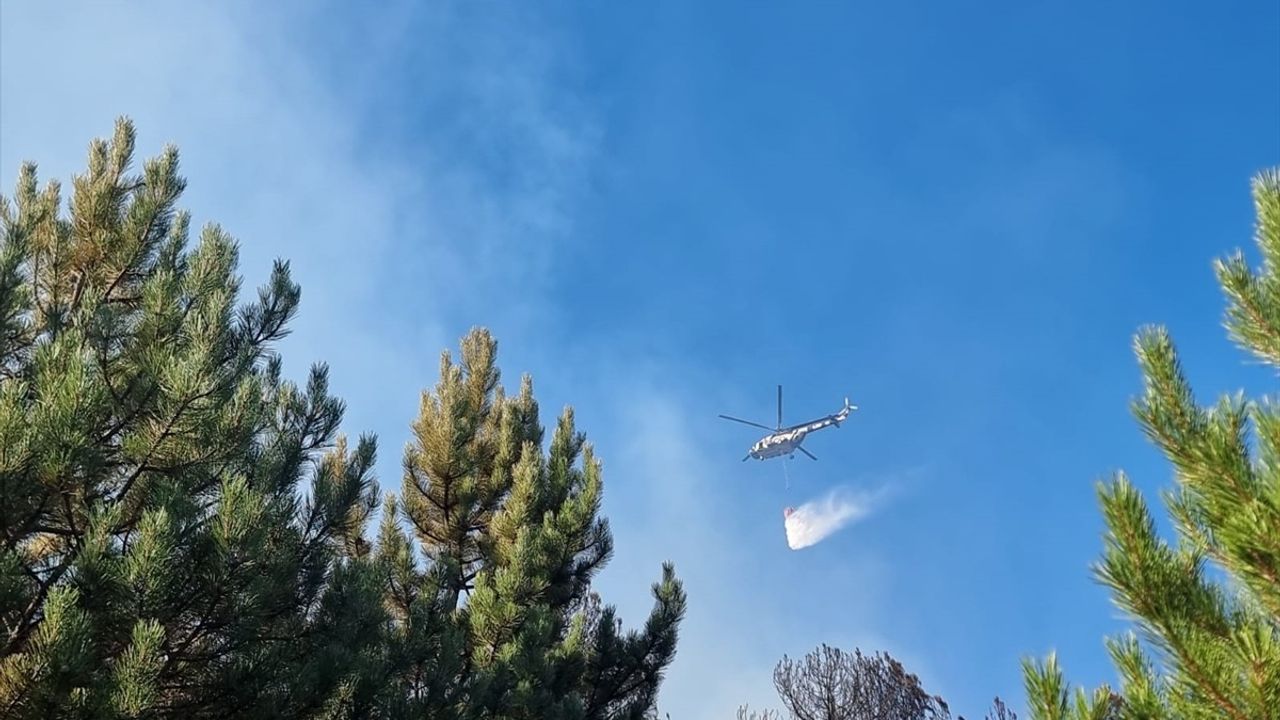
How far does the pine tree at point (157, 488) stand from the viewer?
4.67 m

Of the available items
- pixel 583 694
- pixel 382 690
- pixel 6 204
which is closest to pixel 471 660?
pixel 583 694

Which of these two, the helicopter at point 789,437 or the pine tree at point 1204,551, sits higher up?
the helicopter at point 789,437

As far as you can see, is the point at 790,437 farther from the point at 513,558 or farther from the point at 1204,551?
the point at 1204,551

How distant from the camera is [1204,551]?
3.42 metres

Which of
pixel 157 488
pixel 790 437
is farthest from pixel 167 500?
pixel 790 437

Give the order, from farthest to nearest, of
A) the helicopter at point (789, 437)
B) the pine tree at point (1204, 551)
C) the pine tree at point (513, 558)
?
the helicopter at point (789, 437) → the pine tree at point (513, 558) → the pine tree at point (1204, 551)

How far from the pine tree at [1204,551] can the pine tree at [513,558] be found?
5.99 metres

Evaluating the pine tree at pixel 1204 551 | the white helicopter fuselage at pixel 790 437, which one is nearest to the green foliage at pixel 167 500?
the pine tree at pixel 1204 551

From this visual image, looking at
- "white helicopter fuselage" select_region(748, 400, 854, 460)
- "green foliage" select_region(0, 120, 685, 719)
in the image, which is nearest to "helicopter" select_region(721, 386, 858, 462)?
"white helicopter fuselage" select_region(748, 400, 854, 460)

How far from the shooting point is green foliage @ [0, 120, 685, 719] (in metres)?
4.69

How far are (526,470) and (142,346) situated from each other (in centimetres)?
537

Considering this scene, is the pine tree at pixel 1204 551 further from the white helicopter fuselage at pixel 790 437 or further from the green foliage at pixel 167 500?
the white helicopter fuselage at pixel 790 437

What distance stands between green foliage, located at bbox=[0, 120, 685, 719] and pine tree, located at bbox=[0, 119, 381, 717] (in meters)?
0.01

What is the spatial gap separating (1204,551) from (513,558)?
23.8 ft
